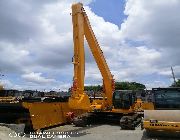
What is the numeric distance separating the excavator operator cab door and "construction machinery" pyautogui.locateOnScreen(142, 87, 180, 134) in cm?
691

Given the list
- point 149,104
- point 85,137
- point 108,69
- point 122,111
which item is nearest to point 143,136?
point 149,104

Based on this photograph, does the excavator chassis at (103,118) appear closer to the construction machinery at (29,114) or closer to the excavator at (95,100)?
the excavator at (95,100)

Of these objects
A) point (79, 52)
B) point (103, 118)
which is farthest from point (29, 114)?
point (103, 118)

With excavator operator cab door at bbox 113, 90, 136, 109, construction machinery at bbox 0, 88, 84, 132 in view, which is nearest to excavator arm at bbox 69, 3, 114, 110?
construction machinery at bbox 0, 88, 84, 132

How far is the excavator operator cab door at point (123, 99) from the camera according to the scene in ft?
74.9

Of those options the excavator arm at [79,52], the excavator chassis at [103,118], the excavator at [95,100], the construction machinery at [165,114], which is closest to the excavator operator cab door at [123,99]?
the excavator at [95,100]

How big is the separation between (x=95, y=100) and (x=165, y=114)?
11.1 m

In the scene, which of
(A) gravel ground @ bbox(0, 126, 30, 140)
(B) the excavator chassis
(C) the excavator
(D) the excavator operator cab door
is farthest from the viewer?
(D) the excavator operator cab door

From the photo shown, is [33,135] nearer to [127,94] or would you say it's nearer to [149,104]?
[149,104]

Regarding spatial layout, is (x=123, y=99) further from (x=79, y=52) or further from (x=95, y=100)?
(x=79, y=52)

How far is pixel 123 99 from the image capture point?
2298cm

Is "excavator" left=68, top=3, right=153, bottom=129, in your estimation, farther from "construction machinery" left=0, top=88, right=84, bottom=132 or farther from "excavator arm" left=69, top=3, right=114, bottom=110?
"construction machinery" left=0, top=88, right=84, bottom=132

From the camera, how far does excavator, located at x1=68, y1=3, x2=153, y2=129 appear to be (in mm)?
19078

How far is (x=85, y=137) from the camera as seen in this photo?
1554cm
